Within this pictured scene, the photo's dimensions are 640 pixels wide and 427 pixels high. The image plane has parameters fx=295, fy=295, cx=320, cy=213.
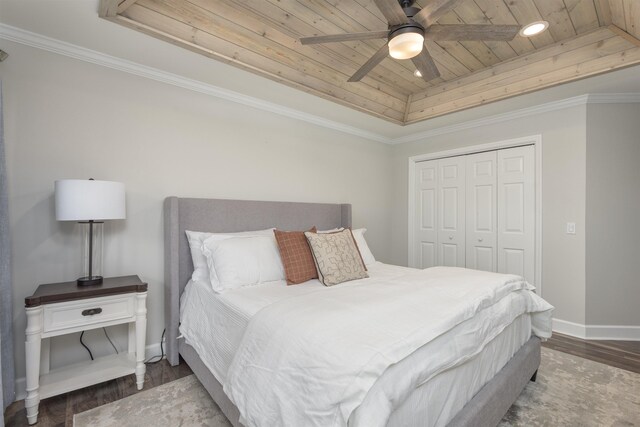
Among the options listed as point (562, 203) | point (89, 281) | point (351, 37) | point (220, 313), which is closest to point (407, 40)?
point (351, 37)

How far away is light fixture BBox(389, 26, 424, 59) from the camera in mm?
1578

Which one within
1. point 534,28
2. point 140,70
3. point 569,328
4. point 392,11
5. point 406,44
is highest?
point 534,28

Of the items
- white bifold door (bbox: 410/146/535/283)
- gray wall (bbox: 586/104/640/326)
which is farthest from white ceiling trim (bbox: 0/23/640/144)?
white bifold door (bbox: 410/146/535/283)

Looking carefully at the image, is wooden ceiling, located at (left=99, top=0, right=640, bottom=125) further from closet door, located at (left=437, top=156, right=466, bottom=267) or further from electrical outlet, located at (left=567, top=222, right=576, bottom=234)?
electrical outlet, located at (left=567, top=222, right=576, bottom=234)

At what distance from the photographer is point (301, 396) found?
3.43ft

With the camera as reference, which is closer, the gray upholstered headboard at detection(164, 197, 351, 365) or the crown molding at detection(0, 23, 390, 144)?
the crown molding at detection(0, 23, 390, 144)

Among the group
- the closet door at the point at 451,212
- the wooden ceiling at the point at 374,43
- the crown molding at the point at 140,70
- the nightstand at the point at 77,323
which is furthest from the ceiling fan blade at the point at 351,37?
the closet door at the point at 451,212

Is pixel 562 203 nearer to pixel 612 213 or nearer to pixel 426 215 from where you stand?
pixel 612 213

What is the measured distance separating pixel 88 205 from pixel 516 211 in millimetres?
4013

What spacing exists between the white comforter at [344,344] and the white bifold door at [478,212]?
1917 mm

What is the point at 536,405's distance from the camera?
6.14ft

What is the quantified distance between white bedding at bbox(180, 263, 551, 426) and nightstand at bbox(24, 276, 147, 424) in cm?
39

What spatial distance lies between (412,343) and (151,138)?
8.09 ft

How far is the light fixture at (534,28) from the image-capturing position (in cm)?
217
